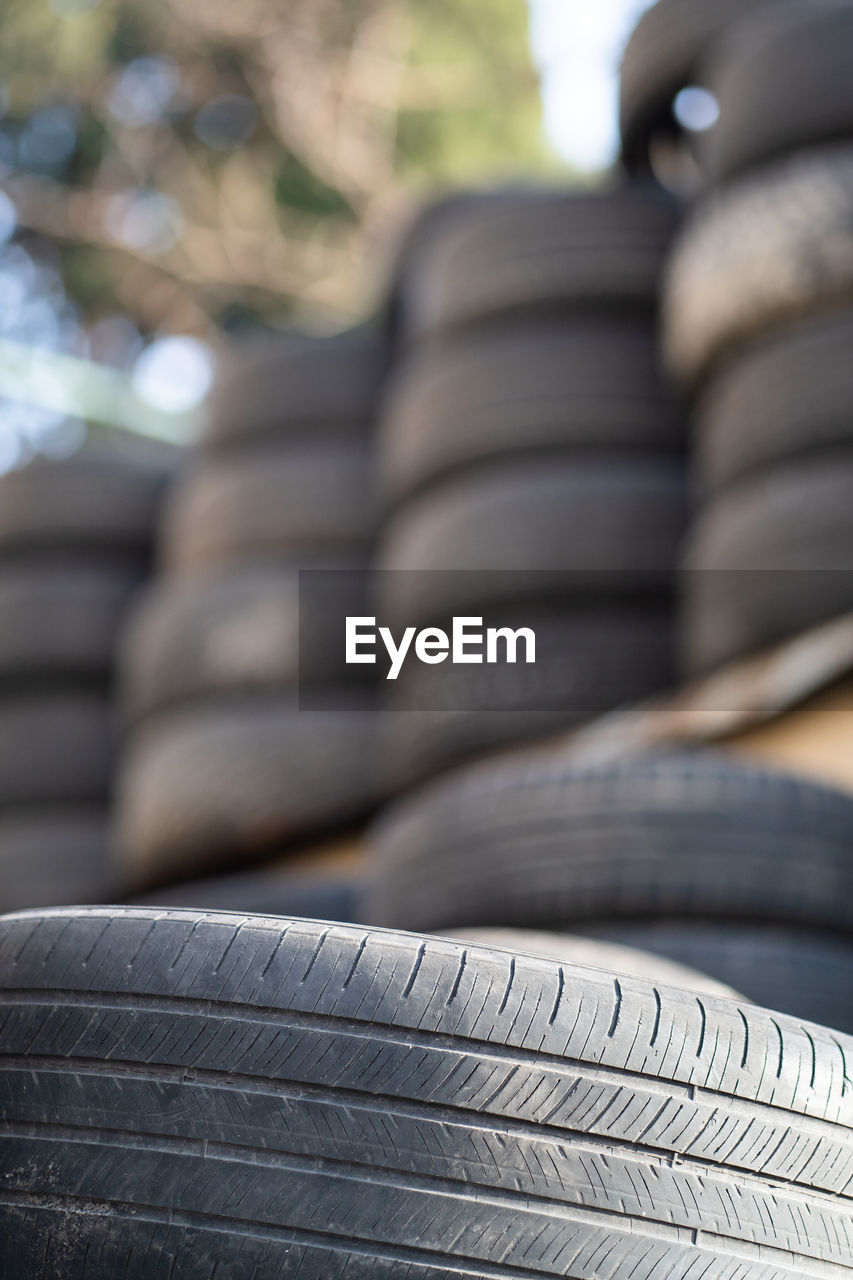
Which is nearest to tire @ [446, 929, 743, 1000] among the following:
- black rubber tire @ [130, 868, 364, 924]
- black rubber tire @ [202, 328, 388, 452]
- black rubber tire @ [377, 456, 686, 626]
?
black rubber tire @ [130, 868, 364, 924]

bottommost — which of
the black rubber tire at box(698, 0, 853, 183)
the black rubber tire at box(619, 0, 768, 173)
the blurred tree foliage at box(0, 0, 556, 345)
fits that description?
the black rubber tire at box(698, 0, 853, 183)

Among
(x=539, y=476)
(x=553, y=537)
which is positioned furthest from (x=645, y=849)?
(x=539, y=476)

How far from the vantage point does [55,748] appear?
10.3 feet

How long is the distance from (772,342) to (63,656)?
5.80 ft

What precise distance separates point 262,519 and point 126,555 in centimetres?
62

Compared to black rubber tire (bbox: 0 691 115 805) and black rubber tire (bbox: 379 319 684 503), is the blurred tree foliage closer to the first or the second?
black rubber tire (bbox: 0 691 115 805)

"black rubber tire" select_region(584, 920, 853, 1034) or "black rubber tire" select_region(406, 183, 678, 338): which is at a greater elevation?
"black rubber tire" select_region(406, 183, 678, 338)

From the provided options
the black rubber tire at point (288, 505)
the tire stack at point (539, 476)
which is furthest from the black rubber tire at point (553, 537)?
the black rubber tire at point (288, 505)

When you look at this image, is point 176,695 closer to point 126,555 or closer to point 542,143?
point 126,555

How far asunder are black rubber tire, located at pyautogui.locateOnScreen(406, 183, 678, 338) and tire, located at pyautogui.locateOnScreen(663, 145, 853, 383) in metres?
0.20

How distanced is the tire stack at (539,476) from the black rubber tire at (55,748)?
0.95m

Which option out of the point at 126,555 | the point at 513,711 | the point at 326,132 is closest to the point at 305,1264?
the point at 513,711

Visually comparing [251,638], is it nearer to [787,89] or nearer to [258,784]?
[258,784]

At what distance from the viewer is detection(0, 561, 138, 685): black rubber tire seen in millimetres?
3156
